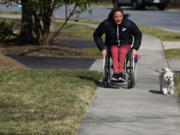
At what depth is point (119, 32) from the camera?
1155 centimetres

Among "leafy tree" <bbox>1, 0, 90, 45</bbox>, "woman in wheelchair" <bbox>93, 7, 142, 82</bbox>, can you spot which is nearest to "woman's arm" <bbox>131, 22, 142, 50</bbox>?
"woman in wheelchair" <bbox>93, 7, 142, 82</bbox>

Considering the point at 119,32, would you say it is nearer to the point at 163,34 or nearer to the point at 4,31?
the point at 4,31

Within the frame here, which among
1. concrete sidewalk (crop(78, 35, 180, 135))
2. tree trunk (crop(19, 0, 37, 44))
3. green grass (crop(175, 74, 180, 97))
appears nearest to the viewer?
concrete sidewalk (crop(78, 35, 180, 135))

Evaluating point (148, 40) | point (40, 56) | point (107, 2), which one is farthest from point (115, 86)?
point (107, 2)

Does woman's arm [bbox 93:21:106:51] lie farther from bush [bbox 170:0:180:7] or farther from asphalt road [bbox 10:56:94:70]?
bush [bbox 170:0:180:7]

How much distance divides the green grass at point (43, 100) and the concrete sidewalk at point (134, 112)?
0.20m

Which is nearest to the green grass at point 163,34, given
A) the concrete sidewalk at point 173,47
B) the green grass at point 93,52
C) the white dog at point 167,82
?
the concrete sidewalk at point 173,47

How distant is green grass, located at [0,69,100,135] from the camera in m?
7.99

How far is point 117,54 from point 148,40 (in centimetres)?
956

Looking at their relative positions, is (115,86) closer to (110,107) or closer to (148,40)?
(110,107)

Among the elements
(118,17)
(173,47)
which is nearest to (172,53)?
(173,47)

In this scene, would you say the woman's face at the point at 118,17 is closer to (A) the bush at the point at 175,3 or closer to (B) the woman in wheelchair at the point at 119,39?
(B) the woman in wheelchair at the point at 119,39

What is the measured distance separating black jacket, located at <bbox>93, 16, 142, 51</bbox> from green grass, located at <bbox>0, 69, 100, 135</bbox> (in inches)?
34.0

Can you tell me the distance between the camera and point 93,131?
7.85 metres
